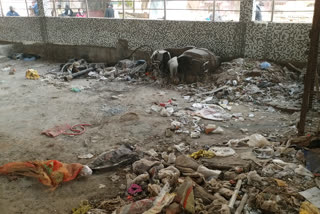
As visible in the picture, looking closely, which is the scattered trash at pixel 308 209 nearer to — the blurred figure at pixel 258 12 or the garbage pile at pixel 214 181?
the garbage pile at pixel 214 181

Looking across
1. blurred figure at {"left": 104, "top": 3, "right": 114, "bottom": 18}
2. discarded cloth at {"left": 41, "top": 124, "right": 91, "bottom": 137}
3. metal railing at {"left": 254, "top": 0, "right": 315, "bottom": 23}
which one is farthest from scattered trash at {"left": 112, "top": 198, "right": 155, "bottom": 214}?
blurred figure at {"left": 104, "top": 3, "right": 114, "bottom": 18}

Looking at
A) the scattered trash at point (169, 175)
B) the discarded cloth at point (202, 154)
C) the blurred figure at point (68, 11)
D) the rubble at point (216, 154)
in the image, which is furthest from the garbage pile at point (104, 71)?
the scattered trash at point (169, 175)

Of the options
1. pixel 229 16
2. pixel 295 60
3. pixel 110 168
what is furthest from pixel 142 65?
pixel 110 168

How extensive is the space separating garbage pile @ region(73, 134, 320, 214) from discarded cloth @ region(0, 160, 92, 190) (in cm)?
24

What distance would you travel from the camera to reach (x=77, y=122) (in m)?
4.70

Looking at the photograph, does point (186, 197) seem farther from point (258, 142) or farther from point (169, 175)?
point (258, 142)

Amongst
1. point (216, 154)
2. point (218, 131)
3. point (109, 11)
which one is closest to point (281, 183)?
point (216, 154)

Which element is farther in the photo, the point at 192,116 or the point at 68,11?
Result: the point at 68,11

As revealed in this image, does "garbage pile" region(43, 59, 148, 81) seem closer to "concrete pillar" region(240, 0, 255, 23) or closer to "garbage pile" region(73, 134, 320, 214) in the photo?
"concrete pillar" region(240, 0, 255, 23)

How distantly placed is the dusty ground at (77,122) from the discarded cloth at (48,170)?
0.26 feet

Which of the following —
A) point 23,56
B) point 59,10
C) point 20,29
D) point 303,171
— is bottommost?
point 303,171

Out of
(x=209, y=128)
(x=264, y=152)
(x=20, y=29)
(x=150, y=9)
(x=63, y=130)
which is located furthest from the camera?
(x=20, y=29)

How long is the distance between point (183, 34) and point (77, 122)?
12.7ft

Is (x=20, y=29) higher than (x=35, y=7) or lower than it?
lower
